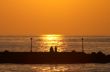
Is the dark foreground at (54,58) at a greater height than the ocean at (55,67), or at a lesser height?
greater

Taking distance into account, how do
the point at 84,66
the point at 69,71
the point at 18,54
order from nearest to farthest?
1. the point at 69,71
2. the point at 84,66
3. the point at 18,54

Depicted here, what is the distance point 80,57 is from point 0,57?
9.18 m

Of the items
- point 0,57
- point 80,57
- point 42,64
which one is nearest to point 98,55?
point 80,57

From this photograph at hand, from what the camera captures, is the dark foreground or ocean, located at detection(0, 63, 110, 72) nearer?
ocean, located at detection(0, 63, 110, 72)

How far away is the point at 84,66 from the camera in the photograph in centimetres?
6675

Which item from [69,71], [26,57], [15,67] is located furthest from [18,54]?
[69,71]

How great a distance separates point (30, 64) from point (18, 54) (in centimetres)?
336

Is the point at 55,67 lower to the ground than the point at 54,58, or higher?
lower

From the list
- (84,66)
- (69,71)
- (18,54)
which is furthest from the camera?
(18,54)

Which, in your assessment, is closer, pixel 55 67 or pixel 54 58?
pixel 55 67

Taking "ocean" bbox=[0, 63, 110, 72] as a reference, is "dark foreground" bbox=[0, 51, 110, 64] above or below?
above

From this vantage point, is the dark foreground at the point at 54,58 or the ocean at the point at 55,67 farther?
the dark foreground at the point at 54,58

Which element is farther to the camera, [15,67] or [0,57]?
[0,57]

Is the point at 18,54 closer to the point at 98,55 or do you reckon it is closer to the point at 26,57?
the point at 26,57
